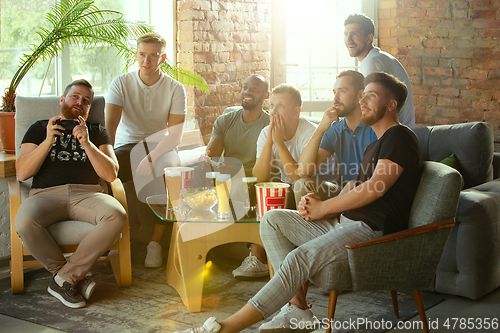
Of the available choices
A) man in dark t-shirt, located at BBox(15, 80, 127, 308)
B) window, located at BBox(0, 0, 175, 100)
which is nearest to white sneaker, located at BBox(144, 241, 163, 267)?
man in dark t-shirt, located at BBox(15, 80, 127, 308)

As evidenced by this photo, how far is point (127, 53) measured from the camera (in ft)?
11.9

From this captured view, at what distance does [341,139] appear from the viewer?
2711 millimetres

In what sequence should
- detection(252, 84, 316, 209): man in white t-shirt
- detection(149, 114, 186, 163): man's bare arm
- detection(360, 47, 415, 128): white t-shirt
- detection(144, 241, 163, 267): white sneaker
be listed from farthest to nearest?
detection(149, 114, 186, 163): man's bare arm
detection(360, 47, 415, 128): white t-shirt
detection(144, 241, 163, 267): white sneaker
detection(252, 84, 316, 209): man in white t-shirt

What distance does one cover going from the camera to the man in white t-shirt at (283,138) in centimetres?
273

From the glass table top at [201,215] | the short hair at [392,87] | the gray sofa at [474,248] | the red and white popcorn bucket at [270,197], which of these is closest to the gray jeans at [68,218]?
the glass table top at [201,215]

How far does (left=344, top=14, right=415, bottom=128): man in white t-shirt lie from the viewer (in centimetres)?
319

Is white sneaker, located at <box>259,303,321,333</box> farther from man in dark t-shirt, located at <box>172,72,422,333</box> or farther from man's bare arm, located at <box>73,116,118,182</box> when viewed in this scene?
man's bare arm, located at <box>73,116,118,182</box>

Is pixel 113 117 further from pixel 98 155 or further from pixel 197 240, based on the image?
pixel 197 240

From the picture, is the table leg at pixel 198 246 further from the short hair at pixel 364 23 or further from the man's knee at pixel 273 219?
the short hair at pixel 364 23

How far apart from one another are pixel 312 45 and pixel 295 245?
3.21 meters

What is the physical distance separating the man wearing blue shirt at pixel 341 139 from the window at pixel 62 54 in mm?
1808

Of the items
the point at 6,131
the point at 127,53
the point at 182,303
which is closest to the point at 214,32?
the point at 127,53

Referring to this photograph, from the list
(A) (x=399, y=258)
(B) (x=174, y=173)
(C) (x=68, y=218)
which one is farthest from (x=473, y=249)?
(C) (x=68, y=218)

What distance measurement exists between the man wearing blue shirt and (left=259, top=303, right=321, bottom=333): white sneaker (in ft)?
2.15
